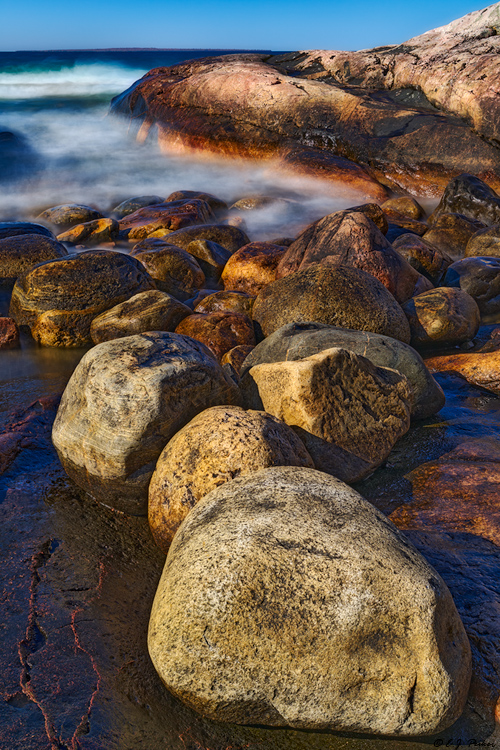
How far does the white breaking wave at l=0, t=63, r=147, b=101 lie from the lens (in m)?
39.2

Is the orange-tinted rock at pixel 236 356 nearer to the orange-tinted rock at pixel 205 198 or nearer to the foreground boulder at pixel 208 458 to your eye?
the foreground boulder at pixel 208 458

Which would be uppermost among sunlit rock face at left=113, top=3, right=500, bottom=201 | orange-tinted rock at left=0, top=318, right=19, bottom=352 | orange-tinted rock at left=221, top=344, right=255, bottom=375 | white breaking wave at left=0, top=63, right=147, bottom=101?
white breaking wave at left=0, top=63, right=147, bottom=101

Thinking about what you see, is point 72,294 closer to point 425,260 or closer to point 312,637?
point 425,260

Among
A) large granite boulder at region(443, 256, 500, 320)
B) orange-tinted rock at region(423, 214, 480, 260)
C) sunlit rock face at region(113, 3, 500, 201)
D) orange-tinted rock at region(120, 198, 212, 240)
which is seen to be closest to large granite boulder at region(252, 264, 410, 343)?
large granite boulder at region(443, 256, 500, 320)

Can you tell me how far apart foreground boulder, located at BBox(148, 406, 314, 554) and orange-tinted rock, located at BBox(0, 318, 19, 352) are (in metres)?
3.98

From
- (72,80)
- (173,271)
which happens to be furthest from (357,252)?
(72,80)

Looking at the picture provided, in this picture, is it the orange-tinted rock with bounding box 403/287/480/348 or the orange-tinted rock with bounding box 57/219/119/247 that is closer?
the orange-tinted rock with bounding box 403/287/480/348

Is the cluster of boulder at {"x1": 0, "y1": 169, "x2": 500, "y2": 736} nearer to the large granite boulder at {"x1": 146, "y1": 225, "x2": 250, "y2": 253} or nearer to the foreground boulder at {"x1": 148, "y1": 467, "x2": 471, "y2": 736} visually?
the foreground boulder at {"x1": 148, "y1": 467, "x2": 471, "y2": 736}

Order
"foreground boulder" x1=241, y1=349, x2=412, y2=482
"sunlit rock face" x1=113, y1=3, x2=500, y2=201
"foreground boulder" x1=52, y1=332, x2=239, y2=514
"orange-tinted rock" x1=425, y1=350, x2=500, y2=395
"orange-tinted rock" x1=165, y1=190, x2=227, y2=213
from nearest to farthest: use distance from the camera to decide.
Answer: "foreground boulder" x1=52, y1=332, x2=239, y2=514
"foreground boulder" x1=241, y1=349, x2=412, y2=482
"orange-tinted rock" x1=425, y1=350, x2=500, y2=395
"orange-tinted rock" x1=165, y1=190, x2=227, y2=213
"sunlit rock face" x1=113, y1=3, x2=500, y2=201

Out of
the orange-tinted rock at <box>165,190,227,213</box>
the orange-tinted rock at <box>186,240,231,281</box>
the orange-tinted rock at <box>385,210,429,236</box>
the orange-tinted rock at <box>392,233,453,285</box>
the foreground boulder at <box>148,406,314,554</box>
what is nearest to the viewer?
the foreground boulder at <box>148,406,314,554</box>

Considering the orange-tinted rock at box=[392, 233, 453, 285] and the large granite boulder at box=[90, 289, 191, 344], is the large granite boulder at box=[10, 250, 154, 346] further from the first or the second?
the orange-tinted rock at box=[392, 233, 453, 285]

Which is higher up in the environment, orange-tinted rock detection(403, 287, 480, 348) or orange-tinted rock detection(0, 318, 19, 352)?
orange-tinted rock detection(403, 287, 480, 348)

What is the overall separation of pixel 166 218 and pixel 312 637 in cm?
944

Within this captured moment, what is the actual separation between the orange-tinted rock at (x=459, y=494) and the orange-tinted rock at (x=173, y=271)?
15.0 feet
